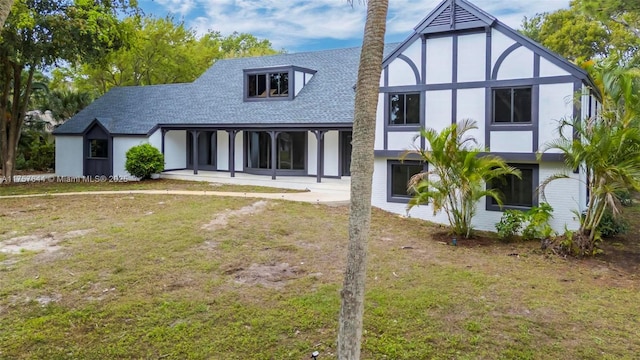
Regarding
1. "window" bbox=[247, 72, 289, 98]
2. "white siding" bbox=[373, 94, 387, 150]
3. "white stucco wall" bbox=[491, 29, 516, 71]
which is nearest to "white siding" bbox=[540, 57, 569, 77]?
"white stucco wall" bbox=[491, 29, 516, 71]

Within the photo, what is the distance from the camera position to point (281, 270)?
8.47 metres

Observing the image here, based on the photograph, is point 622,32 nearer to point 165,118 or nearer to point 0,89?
point 165,118

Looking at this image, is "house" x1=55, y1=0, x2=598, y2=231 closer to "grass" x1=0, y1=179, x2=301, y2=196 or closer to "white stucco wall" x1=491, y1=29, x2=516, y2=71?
"white stucco wall" x1=491, y1=29, x2=516, y2=71

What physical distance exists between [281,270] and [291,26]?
25209 millimetres

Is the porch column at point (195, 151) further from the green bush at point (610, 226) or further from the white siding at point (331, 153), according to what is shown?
the green bush at point (610, 226)

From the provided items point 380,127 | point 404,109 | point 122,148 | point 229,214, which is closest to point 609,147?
point 404,109

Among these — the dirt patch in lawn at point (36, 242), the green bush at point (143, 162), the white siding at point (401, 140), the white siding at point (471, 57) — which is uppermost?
the white siding at point (471, 57)

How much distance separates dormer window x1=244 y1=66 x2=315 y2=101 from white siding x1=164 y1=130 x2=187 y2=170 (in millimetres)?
3760

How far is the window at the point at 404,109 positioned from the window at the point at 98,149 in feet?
48.1

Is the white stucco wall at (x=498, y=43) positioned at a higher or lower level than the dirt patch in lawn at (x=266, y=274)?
higher

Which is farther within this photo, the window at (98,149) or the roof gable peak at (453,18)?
the window at (98,149)

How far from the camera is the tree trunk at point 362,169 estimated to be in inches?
168

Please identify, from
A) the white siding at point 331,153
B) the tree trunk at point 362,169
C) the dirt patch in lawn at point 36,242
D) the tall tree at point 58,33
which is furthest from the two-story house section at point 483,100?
the tall tree at point 58,33

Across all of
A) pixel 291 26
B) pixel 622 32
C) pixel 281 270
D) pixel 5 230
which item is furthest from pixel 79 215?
pixel 622 32
